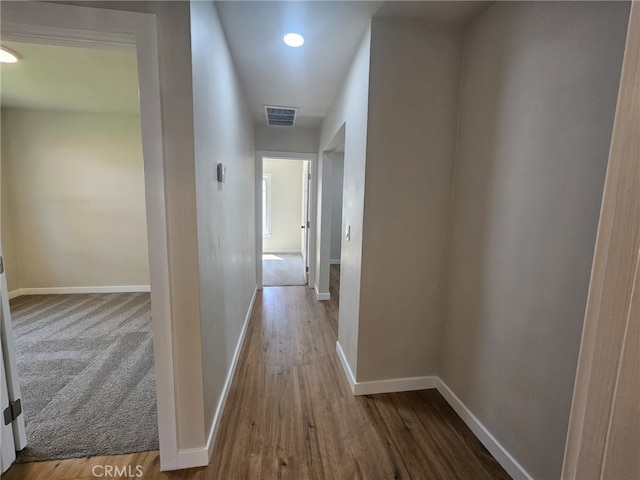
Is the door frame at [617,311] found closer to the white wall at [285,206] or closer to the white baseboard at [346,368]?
the white baseboard at [346,368]

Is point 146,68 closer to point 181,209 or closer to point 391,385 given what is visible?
point 181,209

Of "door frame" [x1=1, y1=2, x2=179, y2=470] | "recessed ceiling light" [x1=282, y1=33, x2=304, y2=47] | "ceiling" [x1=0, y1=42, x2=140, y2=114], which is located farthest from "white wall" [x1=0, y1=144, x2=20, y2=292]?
"recessed ceiling light" [x1=282, y1=33, x2=304, y2=47]

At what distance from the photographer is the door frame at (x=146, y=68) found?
1032 millimetres

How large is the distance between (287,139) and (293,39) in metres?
2.09

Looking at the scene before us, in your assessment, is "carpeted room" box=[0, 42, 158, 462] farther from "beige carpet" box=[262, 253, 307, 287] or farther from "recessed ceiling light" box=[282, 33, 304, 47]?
"beige carpet" box=[262, 253, 307, 287]

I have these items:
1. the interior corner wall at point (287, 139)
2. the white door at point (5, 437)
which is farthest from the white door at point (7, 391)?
the interior corner wall at point (287, 139)

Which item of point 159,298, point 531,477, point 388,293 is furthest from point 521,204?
point 159,298

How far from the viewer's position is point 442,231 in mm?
1856

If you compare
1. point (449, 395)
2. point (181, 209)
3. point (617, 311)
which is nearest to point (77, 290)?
point (181, 209)

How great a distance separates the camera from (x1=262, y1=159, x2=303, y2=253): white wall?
7255 millimetres

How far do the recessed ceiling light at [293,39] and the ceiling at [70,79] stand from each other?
3.58 ft

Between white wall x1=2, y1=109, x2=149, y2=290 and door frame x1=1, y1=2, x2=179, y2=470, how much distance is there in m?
2.98

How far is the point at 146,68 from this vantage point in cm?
108

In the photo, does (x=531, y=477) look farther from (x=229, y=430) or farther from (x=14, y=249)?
(x=14, y=249)
